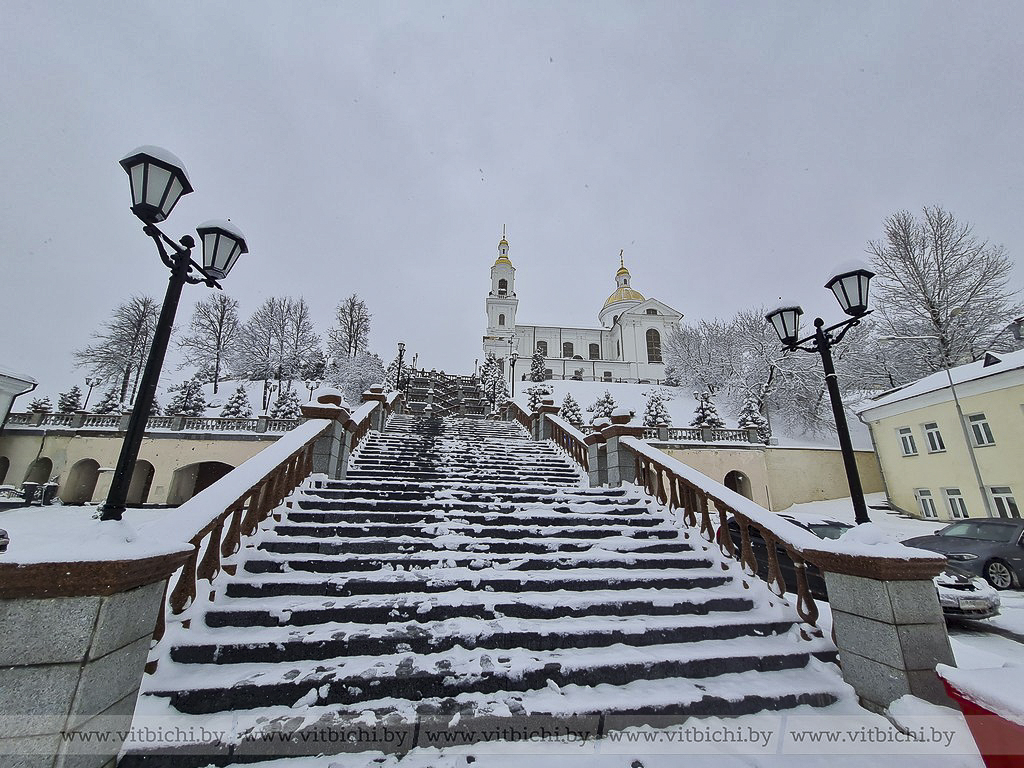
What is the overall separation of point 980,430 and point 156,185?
22208 millimetres

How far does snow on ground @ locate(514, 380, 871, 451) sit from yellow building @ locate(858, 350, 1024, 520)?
4.65 metres

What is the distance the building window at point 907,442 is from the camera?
55.2 ft

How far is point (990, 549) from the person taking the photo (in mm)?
7906

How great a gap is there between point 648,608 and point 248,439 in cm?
2186

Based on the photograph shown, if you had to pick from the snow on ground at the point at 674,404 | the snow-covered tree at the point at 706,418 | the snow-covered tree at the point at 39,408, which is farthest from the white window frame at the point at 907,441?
the snow-covered tree at the point at 39,408

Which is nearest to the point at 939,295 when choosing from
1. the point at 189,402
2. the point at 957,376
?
the point at 957,376

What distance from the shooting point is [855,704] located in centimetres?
338

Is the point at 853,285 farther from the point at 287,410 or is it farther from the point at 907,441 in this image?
the point at 287,410

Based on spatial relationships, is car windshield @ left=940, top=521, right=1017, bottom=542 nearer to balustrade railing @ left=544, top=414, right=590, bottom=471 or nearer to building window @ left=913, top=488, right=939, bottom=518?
balustrade railing @ left=544, top=414, right=590, bottom=471

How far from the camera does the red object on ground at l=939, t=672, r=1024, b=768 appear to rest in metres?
2.12

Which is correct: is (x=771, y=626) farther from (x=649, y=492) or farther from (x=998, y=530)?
(x=998, y=530)

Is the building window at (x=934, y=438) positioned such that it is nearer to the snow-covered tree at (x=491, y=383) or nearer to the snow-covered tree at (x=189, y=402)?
the snow-covered tree at (x=491, y=383)

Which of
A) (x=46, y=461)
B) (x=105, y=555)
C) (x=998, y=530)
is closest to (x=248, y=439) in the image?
(x=46, y=461)

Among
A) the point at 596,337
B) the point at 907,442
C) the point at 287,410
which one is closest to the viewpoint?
the point at 907,442
